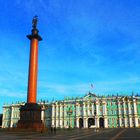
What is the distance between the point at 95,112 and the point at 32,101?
229 feet

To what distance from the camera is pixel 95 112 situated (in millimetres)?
113062

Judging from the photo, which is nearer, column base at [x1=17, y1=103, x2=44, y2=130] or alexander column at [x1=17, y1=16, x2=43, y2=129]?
column base at [x1=17, y1=103, x2=44, y2=130]

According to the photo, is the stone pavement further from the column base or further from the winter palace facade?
the winter palace facade

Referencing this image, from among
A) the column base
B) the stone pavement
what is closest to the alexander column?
the column base

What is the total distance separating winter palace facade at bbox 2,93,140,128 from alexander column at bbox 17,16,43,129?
57266 mm

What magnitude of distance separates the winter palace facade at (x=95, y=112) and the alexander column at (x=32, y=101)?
188ft

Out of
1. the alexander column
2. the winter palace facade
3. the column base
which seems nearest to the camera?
the column base

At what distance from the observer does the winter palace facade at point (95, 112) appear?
10788 centimetres

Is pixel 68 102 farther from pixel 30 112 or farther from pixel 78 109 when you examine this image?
pixel 30 112

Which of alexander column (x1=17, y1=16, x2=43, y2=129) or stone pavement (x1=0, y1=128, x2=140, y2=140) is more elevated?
alexander column (x1=17, y1=16, x2=43, y2=129)

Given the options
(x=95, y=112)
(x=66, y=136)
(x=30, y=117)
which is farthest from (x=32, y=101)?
(x=95, y=112)

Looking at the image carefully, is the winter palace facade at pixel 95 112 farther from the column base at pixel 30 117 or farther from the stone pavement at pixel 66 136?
the stone pavement at pixel 66 136

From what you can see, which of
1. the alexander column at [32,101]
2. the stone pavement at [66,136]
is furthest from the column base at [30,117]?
the stone pavement at [66,136]

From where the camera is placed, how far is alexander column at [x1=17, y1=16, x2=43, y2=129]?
151 ft
